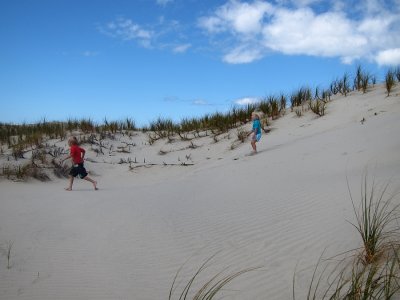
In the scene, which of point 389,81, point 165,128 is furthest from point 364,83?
point 165,128

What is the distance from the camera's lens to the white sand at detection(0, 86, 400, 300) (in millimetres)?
3021

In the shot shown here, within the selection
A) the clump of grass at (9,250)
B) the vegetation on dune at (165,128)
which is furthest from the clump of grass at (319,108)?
the clump of grass at (9,250)

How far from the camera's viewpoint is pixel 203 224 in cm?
443

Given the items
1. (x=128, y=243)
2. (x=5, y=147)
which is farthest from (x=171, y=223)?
(x=5, y=147)

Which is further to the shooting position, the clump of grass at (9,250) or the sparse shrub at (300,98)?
the sparse shrub at (300,98)

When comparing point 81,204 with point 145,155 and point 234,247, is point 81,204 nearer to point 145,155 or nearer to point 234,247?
point 234,247

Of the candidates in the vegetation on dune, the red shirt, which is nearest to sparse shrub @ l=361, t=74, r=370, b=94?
the vegetation on dune

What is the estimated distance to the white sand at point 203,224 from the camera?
3.02m

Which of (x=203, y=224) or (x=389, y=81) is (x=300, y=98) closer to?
(x=389, y=81)

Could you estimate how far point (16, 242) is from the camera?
390 centimetres

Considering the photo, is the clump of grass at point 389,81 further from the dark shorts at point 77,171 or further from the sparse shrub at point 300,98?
the dark shorts at point 77,171

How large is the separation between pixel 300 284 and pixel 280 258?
50 centimetres

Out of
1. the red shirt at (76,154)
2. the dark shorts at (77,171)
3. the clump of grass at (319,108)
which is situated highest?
the clump of grass at (319,108)

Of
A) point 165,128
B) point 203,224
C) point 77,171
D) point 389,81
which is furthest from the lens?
point 165,128
